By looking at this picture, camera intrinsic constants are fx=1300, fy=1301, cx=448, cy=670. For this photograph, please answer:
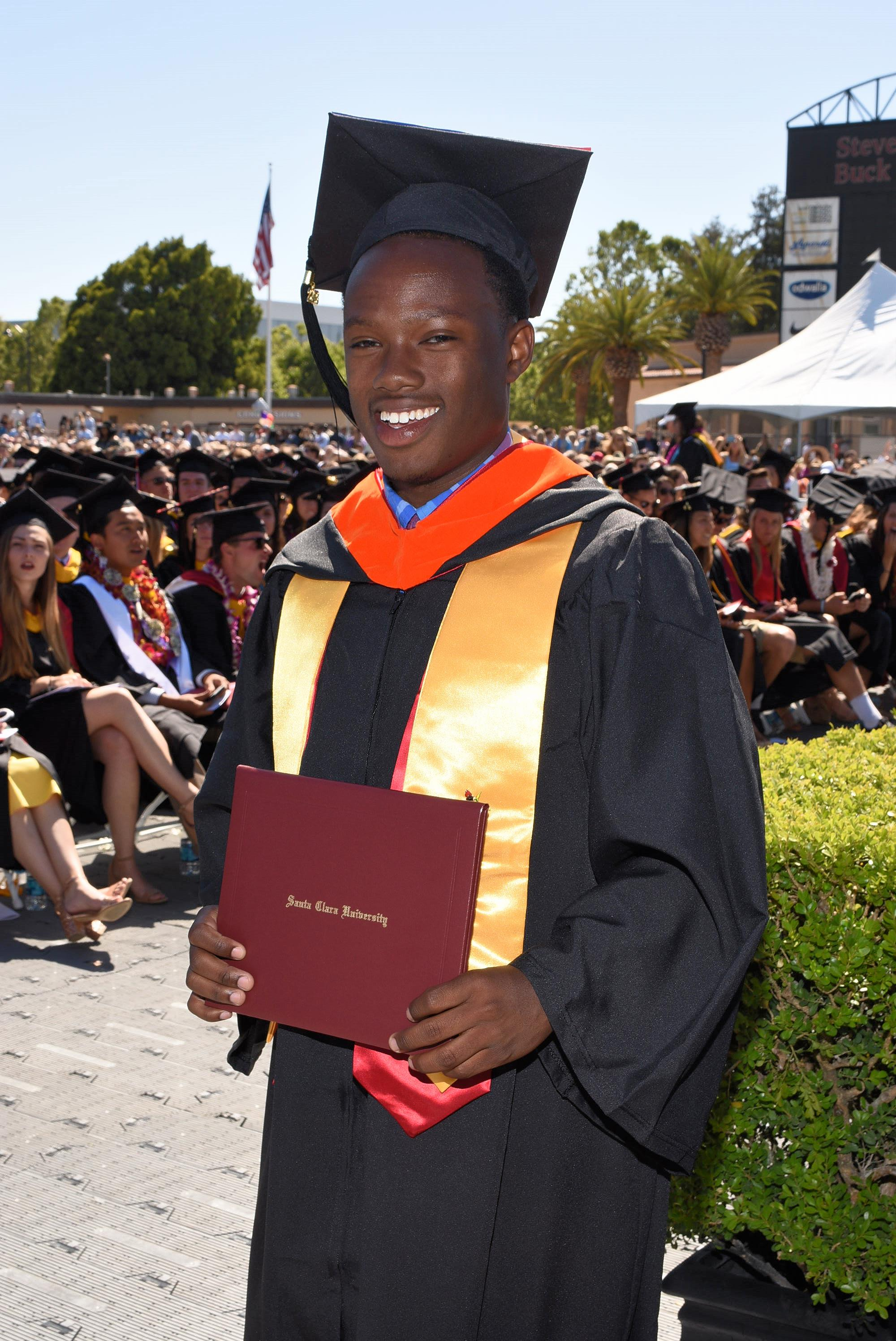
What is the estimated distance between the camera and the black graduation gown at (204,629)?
6.99m

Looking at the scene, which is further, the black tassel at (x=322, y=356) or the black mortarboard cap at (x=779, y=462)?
the black mortarboard cap at (x=779, y=462)

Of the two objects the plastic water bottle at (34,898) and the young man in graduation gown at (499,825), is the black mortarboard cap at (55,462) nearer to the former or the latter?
the plastic water bottle at (34,898)

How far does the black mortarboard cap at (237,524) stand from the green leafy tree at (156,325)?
2186 inches

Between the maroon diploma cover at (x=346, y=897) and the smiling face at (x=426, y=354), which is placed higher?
the smiling face at (x=426, y=354)

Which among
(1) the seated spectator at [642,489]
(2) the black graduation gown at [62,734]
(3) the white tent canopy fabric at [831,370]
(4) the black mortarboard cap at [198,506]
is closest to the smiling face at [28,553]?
(2) the black graduation gown at [62,734]

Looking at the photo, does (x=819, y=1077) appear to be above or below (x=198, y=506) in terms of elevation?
below

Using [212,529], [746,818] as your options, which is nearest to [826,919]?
[746,818]

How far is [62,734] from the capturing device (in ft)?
18.6

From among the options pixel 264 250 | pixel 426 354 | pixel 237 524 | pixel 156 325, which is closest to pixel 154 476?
Result: pixel 237 524

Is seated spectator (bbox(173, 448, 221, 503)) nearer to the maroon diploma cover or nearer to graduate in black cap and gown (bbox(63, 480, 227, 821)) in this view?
graduate in black cap and gown (bbox(63, 480, 227, 821))

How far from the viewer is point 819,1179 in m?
2.51

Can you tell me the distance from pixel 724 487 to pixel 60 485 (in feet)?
18.5

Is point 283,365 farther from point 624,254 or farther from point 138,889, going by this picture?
point 138,889

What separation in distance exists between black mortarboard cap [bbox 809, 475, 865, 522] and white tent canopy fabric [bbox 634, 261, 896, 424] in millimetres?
4230
